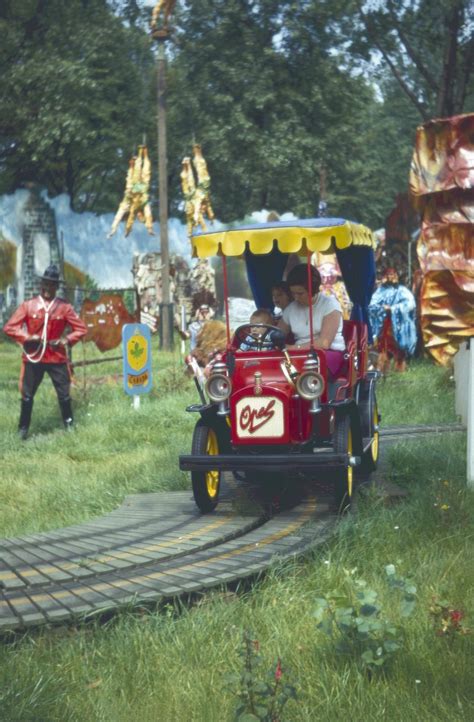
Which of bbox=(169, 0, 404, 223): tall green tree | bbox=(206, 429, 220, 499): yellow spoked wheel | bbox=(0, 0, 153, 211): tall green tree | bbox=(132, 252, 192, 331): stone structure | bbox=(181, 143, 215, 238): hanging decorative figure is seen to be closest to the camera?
bbox=(206, 429, 220, 499): yellow spoked wheel

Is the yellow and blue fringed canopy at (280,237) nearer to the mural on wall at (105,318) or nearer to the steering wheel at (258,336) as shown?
the steering wheel at (258,336)

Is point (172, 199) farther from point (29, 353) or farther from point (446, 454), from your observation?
point (446, 454)

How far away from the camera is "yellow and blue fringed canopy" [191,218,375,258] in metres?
7.17

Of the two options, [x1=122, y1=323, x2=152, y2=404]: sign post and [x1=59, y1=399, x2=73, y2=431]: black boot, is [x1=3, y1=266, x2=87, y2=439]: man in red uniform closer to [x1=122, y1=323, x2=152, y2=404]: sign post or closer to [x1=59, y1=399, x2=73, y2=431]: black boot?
[x1=59, y1=399, x2=73, y2=431]: black boot

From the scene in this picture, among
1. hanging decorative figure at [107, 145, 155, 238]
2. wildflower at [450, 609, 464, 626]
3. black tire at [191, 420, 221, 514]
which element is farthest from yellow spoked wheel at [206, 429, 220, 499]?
hanging decorative figure at [107, 145, 155, 238]

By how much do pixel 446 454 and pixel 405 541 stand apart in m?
2.52

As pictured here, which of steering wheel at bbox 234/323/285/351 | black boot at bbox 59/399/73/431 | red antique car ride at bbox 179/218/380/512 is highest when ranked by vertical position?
steering wheel at bbox 234/323/285/351

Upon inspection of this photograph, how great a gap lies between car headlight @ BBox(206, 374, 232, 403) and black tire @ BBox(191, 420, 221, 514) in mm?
326

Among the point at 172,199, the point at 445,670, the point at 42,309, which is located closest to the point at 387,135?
the point at 172,199

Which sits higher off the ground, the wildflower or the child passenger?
the child passenger

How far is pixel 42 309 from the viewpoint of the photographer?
39.7 feet

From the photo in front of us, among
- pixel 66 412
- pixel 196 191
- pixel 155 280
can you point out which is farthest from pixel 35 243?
pixel 66 412

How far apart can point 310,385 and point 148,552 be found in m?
1.58

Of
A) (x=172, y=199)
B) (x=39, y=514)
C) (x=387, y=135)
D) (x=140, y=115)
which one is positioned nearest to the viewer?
(x=39, y=514)
